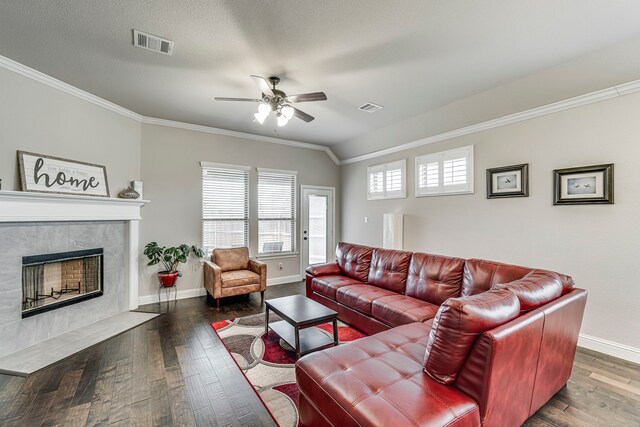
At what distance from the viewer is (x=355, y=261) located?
4242 millimetres

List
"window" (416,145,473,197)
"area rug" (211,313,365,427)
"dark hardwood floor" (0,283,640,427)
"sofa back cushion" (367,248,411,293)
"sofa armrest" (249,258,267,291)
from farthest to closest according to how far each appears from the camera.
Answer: "sofa armrest" (249,258,267,291), "window" (416,145,473,197), "sofa back cushion" (367,248,411,293), "area rug" (211,313,365,427), "dark hardwood floor" (0,283,640,427)

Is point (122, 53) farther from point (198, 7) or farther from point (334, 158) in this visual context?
point (334, 158)

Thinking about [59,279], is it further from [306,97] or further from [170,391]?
[306,97]

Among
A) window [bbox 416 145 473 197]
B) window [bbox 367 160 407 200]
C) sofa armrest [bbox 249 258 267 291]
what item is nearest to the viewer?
window [bbox 416 145 473 197]

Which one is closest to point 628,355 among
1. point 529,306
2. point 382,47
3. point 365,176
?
point 529,306

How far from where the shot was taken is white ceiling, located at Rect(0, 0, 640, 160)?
2168mm

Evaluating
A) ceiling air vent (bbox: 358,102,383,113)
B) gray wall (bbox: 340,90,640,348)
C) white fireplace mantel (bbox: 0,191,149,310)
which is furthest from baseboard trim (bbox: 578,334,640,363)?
white fireplace mantel (bbox: 0,191,149,310)

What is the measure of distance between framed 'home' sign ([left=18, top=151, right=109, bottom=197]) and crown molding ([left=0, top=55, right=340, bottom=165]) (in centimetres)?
84

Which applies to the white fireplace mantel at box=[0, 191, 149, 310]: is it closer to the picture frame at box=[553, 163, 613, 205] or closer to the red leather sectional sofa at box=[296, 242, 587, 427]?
the red leather sectional sofa at box=[296, 242, 587, 427]

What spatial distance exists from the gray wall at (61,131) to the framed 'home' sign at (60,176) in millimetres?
74

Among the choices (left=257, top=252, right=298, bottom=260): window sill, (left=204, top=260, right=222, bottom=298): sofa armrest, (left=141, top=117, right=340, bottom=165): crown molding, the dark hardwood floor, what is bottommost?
the dark hardwood floor

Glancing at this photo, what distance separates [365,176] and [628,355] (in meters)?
4.41

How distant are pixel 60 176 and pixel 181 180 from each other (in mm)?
1628

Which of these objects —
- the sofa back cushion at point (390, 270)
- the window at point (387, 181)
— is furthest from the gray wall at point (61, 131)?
the window at point (387, 181)
